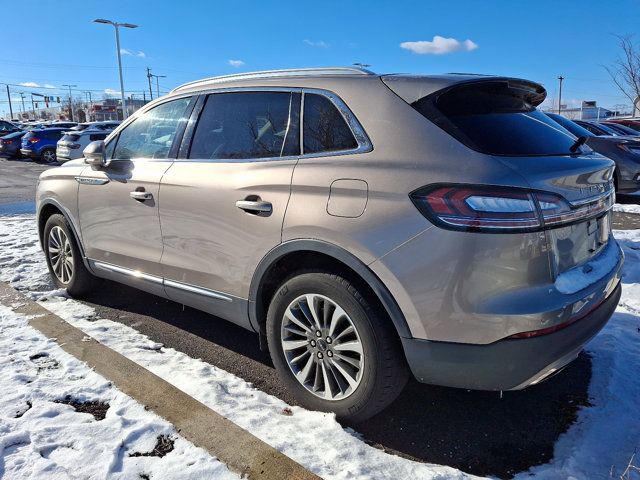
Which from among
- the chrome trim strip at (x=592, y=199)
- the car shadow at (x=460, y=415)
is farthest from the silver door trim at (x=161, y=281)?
the chrome trim strip at (x=592, y=199)

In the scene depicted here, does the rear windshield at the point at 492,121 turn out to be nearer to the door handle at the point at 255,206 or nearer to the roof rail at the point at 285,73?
the roof rail at the point at 285,73

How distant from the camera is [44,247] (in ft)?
15.8

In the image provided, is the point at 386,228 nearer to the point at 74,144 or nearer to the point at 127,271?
the point at 127,271

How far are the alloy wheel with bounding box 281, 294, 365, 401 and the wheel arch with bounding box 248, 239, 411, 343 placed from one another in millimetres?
193

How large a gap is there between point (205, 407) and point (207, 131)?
1726mm

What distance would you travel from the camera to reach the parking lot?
2.43 metres

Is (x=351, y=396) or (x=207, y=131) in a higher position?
(x=207, y=131)

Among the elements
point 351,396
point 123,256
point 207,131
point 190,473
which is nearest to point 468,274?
point 351,396

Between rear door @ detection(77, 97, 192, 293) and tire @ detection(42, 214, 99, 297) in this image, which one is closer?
rear door @ detection(77, 97, 192, 293)

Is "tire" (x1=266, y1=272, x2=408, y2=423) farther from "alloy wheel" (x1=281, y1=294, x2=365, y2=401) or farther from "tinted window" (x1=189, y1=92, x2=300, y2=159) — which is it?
"tinted window" (x1=189, y1=92, x2=300, y2=159)

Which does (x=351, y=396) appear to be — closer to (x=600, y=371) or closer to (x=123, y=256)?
(x=600, y=371)

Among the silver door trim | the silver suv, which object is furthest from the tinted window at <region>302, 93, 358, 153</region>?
the silver door trim

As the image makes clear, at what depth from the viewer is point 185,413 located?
269cm

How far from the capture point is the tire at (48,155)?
22325mm
